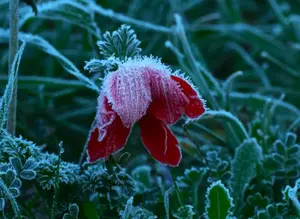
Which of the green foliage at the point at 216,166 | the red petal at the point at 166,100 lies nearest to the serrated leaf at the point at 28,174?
the red petal at the point at 166,100

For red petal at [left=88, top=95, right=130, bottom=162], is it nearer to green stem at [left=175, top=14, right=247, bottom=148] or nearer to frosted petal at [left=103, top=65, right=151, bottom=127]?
frosted petal at [left=103, top=65, right=151, bottom=127]

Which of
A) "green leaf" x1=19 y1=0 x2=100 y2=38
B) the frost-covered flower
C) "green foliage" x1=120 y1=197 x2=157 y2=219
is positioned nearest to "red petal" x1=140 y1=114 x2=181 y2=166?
the frost-covered flower

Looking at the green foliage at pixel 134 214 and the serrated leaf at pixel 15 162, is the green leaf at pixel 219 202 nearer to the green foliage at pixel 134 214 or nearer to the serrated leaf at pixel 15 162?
the green foliage at pixel 134 214

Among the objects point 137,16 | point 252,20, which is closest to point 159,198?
point 137,16

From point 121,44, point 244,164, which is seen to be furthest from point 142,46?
point 121,44

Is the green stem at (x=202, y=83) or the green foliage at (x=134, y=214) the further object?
the green stem at (x=202, y=83)
